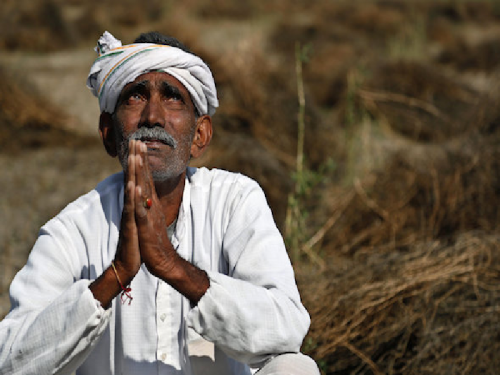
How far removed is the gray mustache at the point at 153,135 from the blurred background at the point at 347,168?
1.31 metres

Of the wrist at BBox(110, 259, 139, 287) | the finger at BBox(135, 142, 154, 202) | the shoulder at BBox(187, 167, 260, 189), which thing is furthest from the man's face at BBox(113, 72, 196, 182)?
the wrist at BBox(110, 259, 139, 287)

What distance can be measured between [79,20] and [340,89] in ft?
25.3

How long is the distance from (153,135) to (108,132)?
1.06ft

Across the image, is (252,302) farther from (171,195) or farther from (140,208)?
(171,195)

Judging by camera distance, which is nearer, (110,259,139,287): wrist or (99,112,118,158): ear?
(110,259,139,287): wrist

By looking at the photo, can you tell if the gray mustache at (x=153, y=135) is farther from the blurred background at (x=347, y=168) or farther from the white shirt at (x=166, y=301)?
the blurred background at (x=347, y=168)

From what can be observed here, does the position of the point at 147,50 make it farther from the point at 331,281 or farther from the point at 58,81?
the point at 58,81

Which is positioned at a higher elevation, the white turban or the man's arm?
the white turban

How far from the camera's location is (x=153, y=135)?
213 centimetres

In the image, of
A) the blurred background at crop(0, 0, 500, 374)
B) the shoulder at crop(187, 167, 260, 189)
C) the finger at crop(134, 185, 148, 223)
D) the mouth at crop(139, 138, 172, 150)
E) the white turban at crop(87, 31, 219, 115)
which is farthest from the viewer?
the blurred background at crop(0, 0, 500, 374)

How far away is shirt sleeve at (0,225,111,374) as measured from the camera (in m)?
1.81

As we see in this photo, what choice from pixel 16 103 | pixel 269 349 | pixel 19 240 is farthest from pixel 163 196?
pixel 16 103

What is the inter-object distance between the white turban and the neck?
29cm

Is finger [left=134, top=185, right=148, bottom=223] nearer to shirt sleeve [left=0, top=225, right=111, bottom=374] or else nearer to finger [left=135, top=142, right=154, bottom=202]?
finger [left=135, top=142, right=154, bottom=202]
